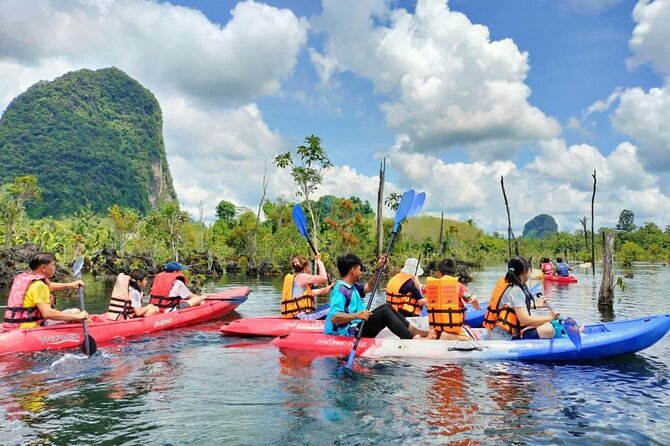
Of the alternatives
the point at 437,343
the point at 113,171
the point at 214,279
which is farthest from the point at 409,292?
the point at 113,171

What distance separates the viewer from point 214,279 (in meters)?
22.2

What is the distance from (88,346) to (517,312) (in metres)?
5.57

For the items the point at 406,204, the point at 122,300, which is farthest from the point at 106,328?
the point at 406,204

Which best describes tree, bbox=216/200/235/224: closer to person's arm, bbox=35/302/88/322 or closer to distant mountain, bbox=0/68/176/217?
person's arm, bbox=35/302/88/322

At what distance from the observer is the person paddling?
29.1 ft

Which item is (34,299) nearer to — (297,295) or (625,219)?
(297,295)

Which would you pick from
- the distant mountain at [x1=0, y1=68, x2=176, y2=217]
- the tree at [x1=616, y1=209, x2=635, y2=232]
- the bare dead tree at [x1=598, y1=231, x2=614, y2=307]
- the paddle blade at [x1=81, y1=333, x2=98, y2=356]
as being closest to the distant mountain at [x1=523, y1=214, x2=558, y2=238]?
the tree at [x1=616, y1=209, x2=635, y2=232]

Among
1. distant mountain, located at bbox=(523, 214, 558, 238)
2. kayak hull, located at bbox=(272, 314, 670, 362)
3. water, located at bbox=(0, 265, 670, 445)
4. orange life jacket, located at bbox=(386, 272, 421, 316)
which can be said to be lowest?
water, located at bbox=(0, 265, 670, 445)

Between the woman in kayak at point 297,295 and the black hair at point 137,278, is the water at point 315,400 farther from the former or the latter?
the black hair at point 137,278

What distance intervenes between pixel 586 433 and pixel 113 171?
8685cm

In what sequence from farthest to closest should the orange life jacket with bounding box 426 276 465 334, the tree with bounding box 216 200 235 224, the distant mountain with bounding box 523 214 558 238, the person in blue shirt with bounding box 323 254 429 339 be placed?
the distant mountain with bounding box 523 214 558 238
the tree with bounding box 216 200 235 224
the orange life jacket with bounding box 426 276 465 334
the person in blue shirt with bounding box 323 254 429 339

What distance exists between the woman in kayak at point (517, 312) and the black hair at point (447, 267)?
58cm

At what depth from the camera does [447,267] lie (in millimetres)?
6715

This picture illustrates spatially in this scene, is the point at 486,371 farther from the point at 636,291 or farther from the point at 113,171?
the point at 113,171
